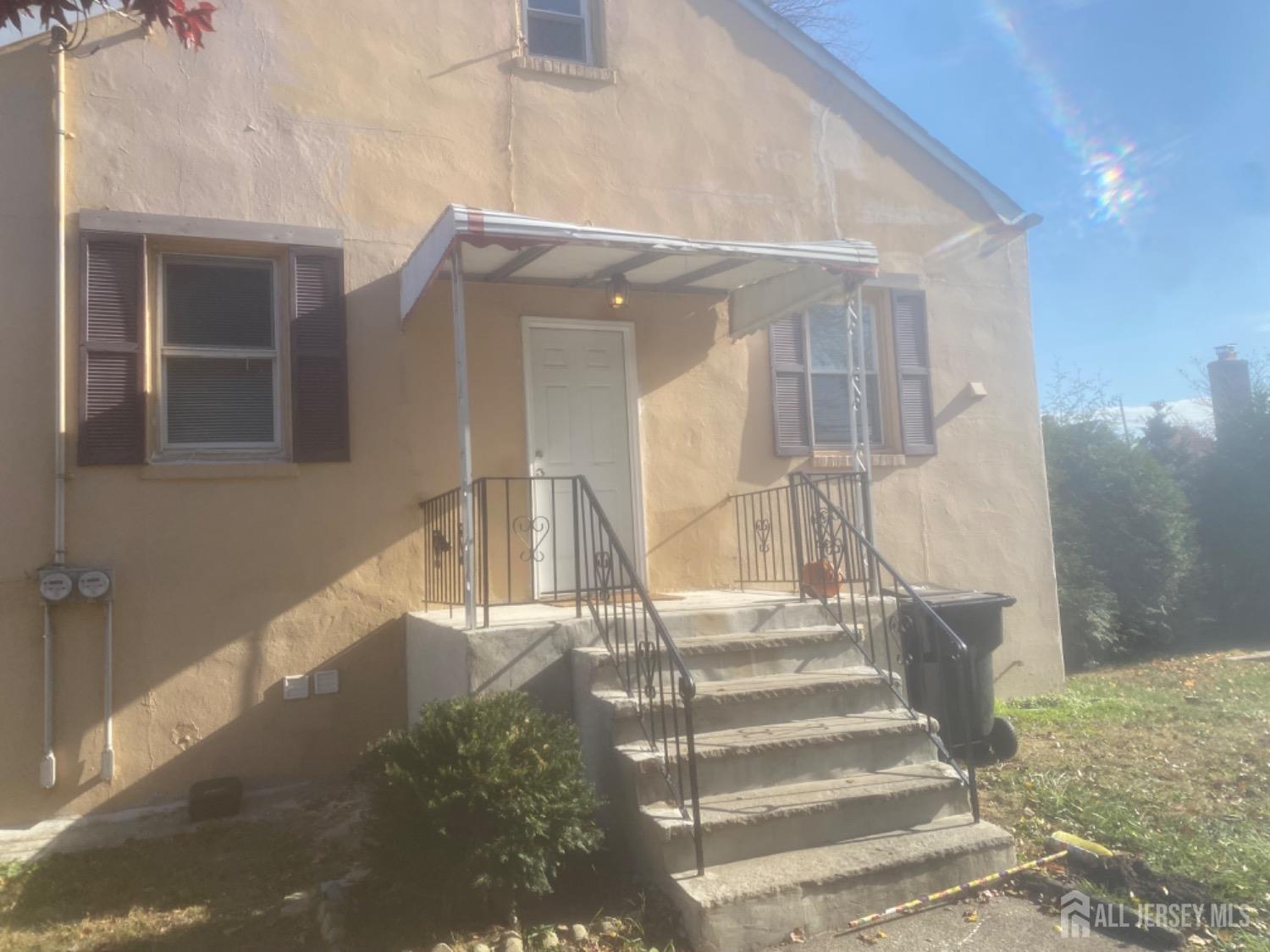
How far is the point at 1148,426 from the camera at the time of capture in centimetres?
1287

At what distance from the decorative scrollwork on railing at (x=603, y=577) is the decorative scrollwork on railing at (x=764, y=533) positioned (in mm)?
2085

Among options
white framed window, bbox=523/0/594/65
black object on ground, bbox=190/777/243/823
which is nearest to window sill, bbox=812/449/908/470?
white framed window, bbox=523/0/594/65

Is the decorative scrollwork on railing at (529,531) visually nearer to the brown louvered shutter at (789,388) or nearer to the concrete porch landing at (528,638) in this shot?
the concrete porch landing at (528,638)

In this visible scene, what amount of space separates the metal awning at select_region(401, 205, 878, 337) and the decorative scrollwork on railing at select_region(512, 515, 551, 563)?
1.57 m

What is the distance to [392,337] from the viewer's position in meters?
6.00

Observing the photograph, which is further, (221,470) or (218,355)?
(218,355)

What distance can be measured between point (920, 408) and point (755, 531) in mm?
1935

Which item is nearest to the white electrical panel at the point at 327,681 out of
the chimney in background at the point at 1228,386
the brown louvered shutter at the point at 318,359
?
the brown louvered shutter at the point at 318,359

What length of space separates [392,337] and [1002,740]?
15.7ft

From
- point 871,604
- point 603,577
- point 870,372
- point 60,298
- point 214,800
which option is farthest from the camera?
point 870,372

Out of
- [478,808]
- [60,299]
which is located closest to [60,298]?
[60,299]

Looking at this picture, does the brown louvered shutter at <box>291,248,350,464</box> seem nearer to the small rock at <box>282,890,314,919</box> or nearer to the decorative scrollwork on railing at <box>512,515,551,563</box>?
the decorative scrollwork on railing at <box>512,515,551,563</box>

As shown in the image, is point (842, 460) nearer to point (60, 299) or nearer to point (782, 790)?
point (782, 790)

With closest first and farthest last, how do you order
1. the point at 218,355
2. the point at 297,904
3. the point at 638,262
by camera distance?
the point at 297,904, the point at 218,355, the point at 638,262
